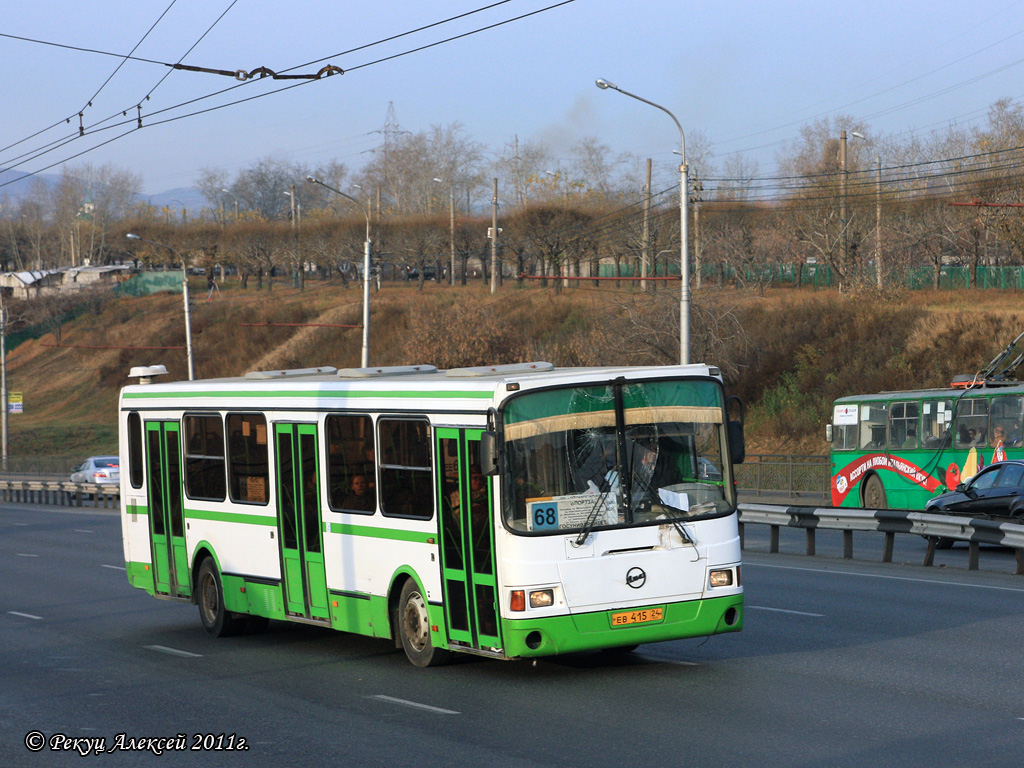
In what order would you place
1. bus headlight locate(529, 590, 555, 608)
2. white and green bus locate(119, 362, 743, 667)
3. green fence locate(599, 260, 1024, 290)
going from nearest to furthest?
bus headlight locate(529, 590, 555, 608) < white and green bus locate(119, 362, 743, 667) < green fence locate(599, 260, 1024, 290)

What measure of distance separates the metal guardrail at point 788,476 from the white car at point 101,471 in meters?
22.0

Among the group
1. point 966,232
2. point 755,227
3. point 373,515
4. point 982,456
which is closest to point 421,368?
point 373,515

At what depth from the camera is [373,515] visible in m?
11.3

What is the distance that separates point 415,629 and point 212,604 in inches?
149

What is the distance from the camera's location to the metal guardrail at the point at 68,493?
42.1 m

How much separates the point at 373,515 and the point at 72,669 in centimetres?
322

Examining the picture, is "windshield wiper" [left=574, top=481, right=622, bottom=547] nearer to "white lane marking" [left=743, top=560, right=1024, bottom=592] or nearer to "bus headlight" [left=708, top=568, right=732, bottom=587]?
"bus headlight" [left=708, top=568, right=732, bottom=587]

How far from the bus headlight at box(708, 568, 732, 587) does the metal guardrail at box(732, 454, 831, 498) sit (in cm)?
2388

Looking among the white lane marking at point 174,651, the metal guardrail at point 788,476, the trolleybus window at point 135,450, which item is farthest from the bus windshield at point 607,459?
the metal guardrail at point 788,476

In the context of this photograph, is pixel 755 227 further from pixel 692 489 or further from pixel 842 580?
pixel 692 489

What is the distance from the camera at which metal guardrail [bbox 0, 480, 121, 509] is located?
42.1 m

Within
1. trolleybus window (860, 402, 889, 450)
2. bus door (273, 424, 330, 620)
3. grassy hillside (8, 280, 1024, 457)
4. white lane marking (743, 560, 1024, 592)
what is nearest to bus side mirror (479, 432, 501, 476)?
bus door (273, 424, 330, 620)

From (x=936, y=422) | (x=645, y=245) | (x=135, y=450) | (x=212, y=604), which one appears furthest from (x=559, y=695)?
(x=645, y=245)

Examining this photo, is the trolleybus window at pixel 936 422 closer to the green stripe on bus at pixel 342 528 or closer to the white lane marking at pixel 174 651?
the green stripe on bus at pixel 342 528
